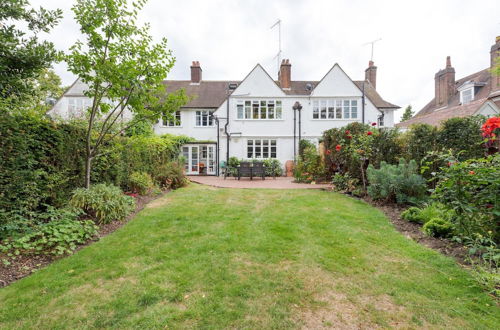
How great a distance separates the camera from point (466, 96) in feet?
71.7

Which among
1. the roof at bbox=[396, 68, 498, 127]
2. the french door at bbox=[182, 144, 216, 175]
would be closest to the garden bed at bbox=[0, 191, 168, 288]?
the french door at bbox=[182, 144, 216, 175]

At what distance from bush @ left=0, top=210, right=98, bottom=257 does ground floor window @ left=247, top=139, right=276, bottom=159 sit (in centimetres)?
1387

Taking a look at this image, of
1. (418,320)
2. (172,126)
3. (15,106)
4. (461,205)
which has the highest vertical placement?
(172,126)

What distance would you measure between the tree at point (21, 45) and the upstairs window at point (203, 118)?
603 inches

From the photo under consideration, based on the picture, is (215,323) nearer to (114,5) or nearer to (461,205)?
(461,205)

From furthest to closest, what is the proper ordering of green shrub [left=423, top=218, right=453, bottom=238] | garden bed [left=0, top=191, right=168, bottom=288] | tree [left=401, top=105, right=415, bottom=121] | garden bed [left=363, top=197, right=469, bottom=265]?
tree [left=401, top=105, right=415, bottom=121] → green shrub [left=423, top=218, right=453, bottom=238] → garden bed [left=363, top=197, right=469, bottom=265] → garden bed [left=0, top=191, right=168, bottom=288]

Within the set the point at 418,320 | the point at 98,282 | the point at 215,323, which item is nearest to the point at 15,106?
the point at 98,282

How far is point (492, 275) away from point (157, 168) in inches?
398

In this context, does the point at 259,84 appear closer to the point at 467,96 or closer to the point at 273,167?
the point at 273,167

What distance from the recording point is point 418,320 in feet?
7.42

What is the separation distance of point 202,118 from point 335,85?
10.9 metres

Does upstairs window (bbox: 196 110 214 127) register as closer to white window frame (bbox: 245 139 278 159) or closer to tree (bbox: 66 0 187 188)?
white window frame (bbox: 245 139 278 159)

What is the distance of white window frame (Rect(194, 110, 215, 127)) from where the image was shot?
19.2 metres

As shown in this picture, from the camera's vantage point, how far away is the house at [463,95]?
15.9 m
